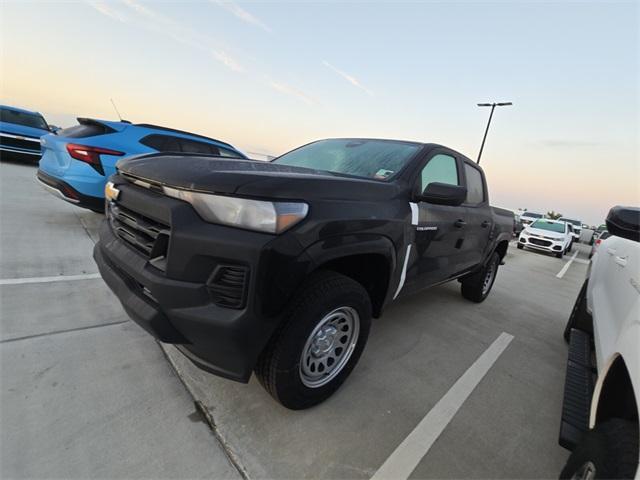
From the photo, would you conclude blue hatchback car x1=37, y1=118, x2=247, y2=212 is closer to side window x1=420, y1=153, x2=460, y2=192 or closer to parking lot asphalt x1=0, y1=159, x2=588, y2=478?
parking lot asphalt x1=0, y1=159, x2=588, y2=478

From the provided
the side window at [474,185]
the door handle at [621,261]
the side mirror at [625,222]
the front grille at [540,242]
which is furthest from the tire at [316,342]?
the front grille at [540,242]

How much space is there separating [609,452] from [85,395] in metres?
2.58

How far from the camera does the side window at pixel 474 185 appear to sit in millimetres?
3587

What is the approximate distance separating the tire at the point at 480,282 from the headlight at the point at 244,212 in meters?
3.86

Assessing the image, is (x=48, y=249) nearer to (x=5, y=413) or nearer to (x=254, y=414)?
(x=5, y=413)

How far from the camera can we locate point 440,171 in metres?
2.93

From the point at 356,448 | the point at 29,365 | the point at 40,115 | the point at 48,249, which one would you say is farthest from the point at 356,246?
the point at 40,115

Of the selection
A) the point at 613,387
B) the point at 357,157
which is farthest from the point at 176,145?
the point at 613,387

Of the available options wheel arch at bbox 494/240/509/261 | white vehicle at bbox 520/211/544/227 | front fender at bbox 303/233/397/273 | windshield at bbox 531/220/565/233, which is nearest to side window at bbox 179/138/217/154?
front fender at bbox 303/233/397/273

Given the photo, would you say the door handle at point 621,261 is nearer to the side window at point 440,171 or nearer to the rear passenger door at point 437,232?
the rear passenger door at point 437,232

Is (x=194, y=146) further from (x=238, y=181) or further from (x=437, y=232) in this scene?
(x=238, y=181)

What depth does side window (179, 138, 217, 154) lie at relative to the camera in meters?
5.62

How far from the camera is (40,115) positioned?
9.67 meters

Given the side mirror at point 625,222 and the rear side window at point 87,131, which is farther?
the rear side window at point 87,131
